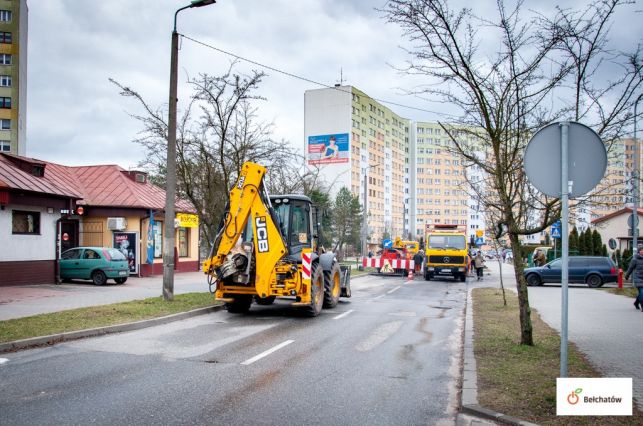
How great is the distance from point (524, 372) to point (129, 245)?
23.0 m

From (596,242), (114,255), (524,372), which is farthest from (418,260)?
(524,372)

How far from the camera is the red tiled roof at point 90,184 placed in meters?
21.1

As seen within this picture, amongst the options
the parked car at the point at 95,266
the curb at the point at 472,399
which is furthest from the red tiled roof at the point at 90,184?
the curb at the point at 472,399

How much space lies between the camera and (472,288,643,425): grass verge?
17.0 ft

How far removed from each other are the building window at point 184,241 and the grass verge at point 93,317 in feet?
54.3

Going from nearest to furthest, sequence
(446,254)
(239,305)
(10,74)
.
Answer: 1. (239,305)
2. (446,254)
3. (10,74)

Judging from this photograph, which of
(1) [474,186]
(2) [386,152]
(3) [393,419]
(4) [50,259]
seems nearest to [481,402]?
(3) [393,419]

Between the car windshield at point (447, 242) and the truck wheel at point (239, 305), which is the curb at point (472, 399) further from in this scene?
the car windshield at point (447, 242)

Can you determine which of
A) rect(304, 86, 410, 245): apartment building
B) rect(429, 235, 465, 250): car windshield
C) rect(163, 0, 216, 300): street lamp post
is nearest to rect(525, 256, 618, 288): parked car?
rect(429, 235, 465, 250): car windshield

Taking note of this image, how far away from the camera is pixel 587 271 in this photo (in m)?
25.9

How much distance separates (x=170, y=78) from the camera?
14664 millimetres

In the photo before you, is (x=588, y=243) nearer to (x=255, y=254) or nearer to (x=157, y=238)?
(x=157, y=238)

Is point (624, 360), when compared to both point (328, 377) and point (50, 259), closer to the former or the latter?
point (328, 377)

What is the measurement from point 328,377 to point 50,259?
18.1 m
